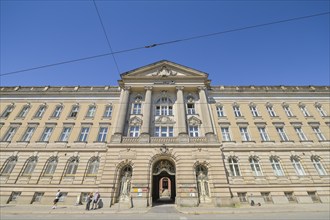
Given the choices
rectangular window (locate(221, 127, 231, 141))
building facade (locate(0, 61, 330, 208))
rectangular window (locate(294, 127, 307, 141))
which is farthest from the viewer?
rectangular window (locate(294, 127, 307, 141))

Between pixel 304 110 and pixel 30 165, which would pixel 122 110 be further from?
pixel 304 110

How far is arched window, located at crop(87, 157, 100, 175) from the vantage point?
19062 mm

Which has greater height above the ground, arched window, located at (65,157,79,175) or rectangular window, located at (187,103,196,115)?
rectangular window, located at (187,103,196,115)

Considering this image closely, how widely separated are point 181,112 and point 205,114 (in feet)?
11.1

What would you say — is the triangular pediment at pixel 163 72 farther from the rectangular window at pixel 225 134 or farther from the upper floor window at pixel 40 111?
the upper floor window at pixel 40 111

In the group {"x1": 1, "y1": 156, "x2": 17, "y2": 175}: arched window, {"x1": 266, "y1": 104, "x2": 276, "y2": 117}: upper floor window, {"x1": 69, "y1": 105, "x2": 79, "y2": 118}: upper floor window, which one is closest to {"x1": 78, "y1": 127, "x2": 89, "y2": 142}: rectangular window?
{"x1": 69, "y1": 105, "x2": 79, "y2": 118}: upper floor window

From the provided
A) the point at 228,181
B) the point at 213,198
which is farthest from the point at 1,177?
the point at 228,181

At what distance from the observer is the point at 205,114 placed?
21703 millimetres

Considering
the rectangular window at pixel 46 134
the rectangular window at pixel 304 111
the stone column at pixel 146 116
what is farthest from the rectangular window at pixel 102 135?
the rectangular window at pixel 304 111

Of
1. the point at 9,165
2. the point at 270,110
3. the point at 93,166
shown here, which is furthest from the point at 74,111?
the point at 270,110

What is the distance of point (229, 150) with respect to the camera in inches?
789

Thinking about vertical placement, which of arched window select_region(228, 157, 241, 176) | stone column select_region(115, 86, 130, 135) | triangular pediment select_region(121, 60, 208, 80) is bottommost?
arched window select_region(228, 157, 241, 176)

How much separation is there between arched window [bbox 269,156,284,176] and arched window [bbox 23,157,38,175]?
1188 inches

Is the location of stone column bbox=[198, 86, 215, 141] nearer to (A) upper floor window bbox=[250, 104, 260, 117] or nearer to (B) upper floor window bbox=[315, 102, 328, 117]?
(A) upper floor window bbox=[250, 104, 260, 117]
